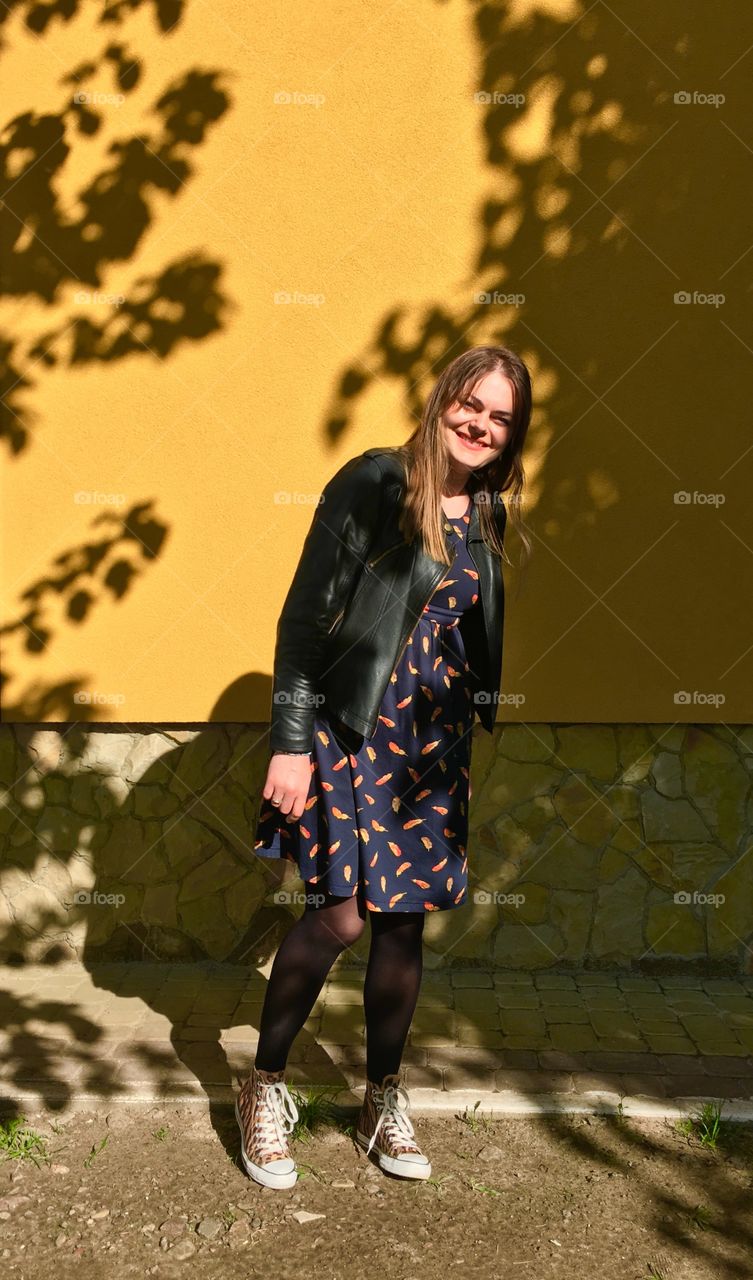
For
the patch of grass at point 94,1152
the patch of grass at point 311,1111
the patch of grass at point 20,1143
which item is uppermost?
the patch of grass at point 311,1111

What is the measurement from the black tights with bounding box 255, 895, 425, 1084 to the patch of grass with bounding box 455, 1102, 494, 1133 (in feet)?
1.59

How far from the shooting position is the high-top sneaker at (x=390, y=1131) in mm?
3314

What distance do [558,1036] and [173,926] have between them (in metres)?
1.62

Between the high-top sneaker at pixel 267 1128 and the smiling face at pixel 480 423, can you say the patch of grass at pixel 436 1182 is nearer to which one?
the high-top sneaker at pixel 267 1128

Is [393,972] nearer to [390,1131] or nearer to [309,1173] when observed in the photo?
[390,1131]

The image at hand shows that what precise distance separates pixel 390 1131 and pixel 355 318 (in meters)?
2.94

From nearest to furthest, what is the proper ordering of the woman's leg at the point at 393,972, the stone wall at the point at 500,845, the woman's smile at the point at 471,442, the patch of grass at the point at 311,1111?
the woman's smile at the point at 471,442 → the woman's leg at the point at 393,972 → the patch of grass at the point at 311,1111 → the stone wall at the point at 500,845

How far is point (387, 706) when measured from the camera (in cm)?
321

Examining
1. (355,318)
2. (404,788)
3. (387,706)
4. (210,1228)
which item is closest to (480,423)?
(387,706)

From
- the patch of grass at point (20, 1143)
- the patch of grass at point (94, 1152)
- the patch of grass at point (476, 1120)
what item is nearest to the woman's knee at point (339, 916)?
the patch of grass at point (476, 1120)

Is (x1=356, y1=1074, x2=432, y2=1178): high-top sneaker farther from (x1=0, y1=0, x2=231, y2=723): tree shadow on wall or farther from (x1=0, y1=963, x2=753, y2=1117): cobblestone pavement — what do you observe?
(x1=0, y1=0, x2=231, y2=723): tree shadow on wall

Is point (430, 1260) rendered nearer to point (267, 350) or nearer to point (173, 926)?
point (173, 926)

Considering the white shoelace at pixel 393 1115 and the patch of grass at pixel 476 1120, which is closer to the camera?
the white shoelace at pixel 393 1115

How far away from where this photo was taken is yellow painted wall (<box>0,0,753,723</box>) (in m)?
4.64
